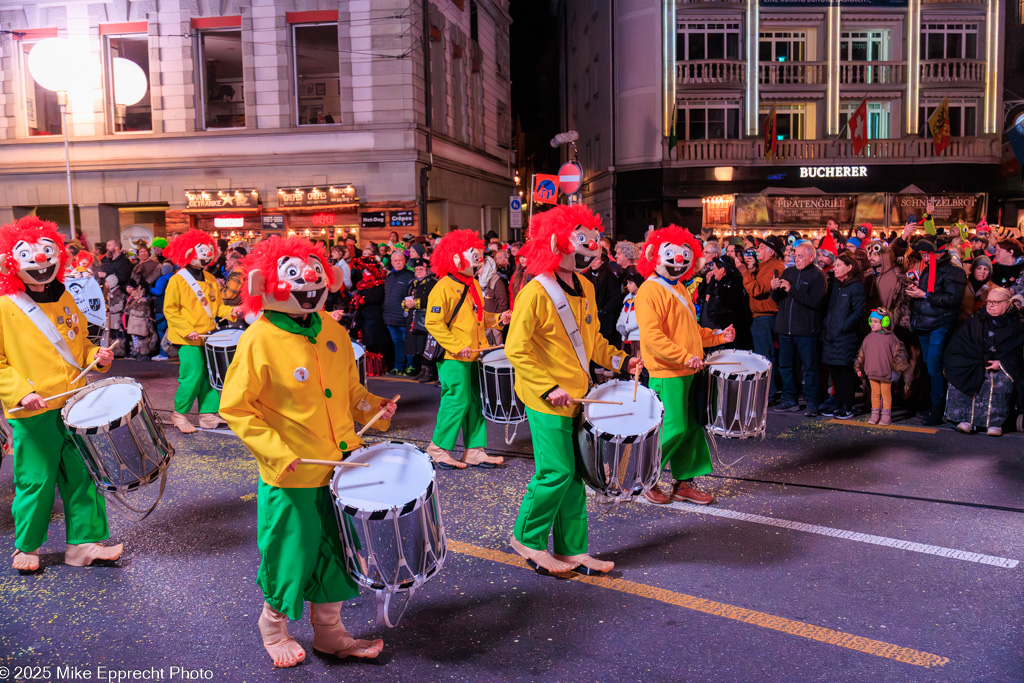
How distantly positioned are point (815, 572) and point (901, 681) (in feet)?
3.99

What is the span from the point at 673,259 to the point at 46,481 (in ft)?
13.9

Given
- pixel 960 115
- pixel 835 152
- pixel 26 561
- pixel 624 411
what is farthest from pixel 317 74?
pixel 960 115

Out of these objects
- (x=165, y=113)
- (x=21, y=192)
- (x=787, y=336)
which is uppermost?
(x=165, y=113)

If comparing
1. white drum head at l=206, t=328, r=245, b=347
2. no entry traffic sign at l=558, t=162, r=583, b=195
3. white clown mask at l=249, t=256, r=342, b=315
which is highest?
no entry traffic sign at l=558, t=162, r=583, b=195

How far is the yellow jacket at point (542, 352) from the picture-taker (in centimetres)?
464

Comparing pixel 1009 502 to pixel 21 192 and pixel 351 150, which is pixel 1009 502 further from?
pixel 21 192

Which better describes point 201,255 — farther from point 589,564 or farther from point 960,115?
point 960,115

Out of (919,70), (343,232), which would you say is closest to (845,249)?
(343,232)

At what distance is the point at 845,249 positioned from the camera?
954 cm

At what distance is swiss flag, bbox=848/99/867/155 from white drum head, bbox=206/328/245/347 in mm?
26527

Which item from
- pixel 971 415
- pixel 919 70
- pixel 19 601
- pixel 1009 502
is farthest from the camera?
pixel 919 70

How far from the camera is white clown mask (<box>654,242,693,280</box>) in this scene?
18.8 ft

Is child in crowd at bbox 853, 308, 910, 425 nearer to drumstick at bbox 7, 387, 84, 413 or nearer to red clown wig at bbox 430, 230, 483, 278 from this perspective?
red clown wig at bbox 430, 230, 483, 278

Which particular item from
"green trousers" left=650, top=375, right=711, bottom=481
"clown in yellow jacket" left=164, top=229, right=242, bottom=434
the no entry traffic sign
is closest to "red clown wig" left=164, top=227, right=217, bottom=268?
"clown in yellow jacket" left=164, top=229, right=242, bottom=434
